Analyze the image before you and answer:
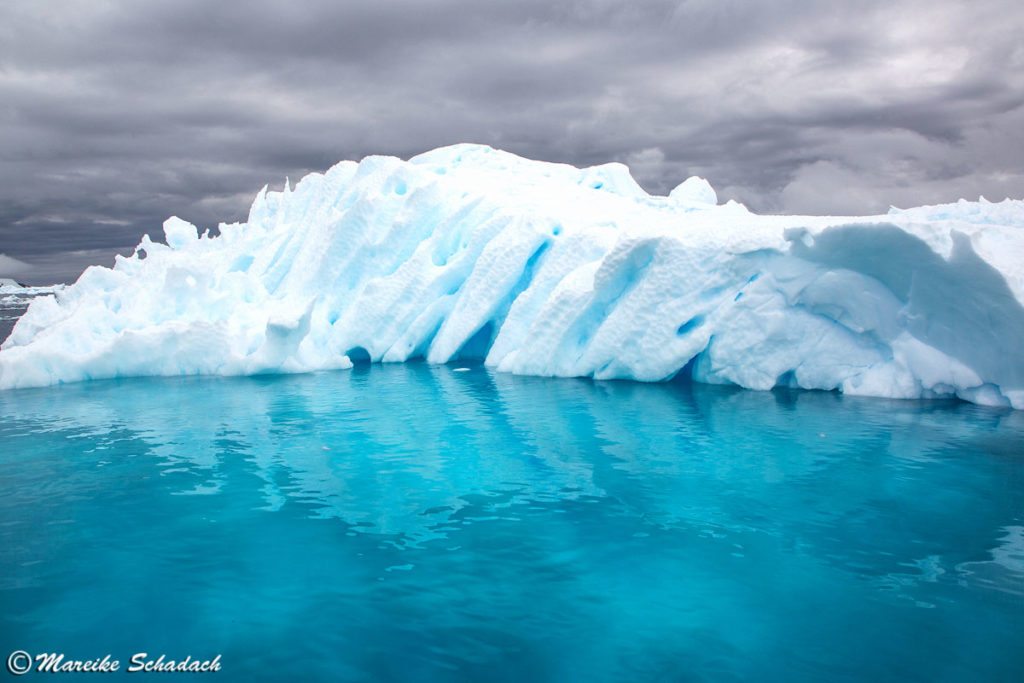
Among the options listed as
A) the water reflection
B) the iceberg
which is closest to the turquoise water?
the water reflection

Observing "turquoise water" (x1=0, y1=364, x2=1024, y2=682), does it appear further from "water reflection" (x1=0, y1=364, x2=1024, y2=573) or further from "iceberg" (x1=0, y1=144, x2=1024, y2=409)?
"iceberg" (x1=0, y1=144, x2=1024, y2=409)

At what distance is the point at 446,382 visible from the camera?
52.1 ft

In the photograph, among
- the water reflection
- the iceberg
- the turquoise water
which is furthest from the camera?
the iceberg

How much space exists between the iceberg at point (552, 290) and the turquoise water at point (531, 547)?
6.70 feet

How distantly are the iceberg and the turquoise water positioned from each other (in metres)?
2.04

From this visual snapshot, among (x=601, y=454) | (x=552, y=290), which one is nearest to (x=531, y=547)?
(x=601, y=454)

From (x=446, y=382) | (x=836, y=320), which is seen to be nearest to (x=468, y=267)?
(x=446, y=382)

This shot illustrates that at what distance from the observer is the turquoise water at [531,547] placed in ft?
14.8

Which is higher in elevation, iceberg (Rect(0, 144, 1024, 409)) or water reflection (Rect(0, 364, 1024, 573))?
iceberg (Rect(0, 144, 1024, 409))

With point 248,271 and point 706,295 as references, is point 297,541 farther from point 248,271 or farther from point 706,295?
point 248,271

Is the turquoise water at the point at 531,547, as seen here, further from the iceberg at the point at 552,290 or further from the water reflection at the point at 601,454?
the iceberg at the point at 552,290

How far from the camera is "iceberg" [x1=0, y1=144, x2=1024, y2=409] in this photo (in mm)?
11969

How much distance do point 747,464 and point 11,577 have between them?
718 centimetres

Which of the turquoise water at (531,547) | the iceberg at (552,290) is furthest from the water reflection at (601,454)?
the iceberg at (552,290)
